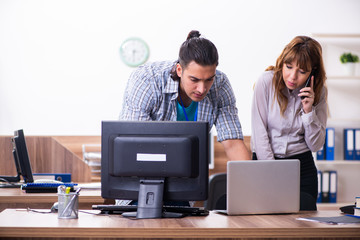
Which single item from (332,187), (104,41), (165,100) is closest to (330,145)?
(332,187)

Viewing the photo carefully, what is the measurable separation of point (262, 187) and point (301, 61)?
88 cm

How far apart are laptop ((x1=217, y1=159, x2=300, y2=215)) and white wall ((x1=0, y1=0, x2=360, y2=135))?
10.7 feet

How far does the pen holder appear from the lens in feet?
6.21

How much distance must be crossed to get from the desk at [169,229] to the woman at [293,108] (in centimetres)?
88

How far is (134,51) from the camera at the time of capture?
5316 mm

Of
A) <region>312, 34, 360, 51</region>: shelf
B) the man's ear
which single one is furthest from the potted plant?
the man's ear

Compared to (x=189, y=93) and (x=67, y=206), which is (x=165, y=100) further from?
(x=67, y=206)

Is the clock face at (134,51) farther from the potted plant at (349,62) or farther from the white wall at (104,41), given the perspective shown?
the potted plant at (349,62)

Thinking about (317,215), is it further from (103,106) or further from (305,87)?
(103,106)

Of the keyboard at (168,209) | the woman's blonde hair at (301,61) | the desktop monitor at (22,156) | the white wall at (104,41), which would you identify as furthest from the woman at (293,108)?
the white wall at (104,41)

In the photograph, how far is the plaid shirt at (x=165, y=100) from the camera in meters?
2.27

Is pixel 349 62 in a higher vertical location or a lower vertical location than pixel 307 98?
higher

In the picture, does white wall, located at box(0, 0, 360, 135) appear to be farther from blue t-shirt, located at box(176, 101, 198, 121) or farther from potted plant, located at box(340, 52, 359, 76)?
blue t-shirt, located at box(176, 101, 198, 121)

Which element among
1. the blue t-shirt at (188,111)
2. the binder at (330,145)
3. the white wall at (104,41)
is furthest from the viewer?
the white wall at (104,41)
